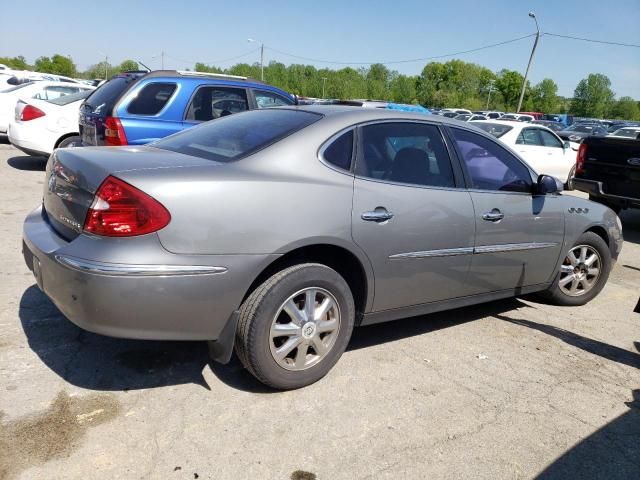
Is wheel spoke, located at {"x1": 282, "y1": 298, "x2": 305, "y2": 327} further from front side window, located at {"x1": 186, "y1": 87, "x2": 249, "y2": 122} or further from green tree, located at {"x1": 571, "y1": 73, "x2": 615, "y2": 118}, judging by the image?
green tree, located at {"x1": 571, "y1": 73, "x2": 615, "y2": 118}

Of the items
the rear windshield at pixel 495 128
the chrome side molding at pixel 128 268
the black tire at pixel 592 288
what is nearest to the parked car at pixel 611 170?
the rear windshield at pixel 495 128

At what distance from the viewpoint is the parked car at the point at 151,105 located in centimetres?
625

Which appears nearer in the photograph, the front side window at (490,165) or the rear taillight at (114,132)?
the front side window at (490,165)

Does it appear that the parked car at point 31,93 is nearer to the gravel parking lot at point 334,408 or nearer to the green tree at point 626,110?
the gravel parking lot at point 334,408

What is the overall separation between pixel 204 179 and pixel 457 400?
→ 1864 mm

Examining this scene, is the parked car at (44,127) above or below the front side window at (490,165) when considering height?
below

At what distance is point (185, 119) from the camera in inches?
260

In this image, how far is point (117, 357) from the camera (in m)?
3.30

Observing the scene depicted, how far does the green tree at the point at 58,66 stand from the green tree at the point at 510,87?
7875cm

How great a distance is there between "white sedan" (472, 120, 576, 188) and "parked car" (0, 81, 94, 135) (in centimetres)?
860

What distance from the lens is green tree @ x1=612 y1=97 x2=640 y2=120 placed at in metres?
106

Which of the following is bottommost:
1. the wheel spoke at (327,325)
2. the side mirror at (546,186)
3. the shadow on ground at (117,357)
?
the shadow on ground at (117,357)

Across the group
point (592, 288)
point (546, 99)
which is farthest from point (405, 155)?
point (546, 99)

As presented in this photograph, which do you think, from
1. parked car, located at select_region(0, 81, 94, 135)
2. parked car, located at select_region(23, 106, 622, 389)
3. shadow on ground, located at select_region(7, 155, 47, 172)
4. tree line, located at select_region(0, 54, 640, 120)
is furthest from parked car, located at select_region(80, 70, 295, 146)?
tree line, located at select_region(0, 54, 640, 120)
